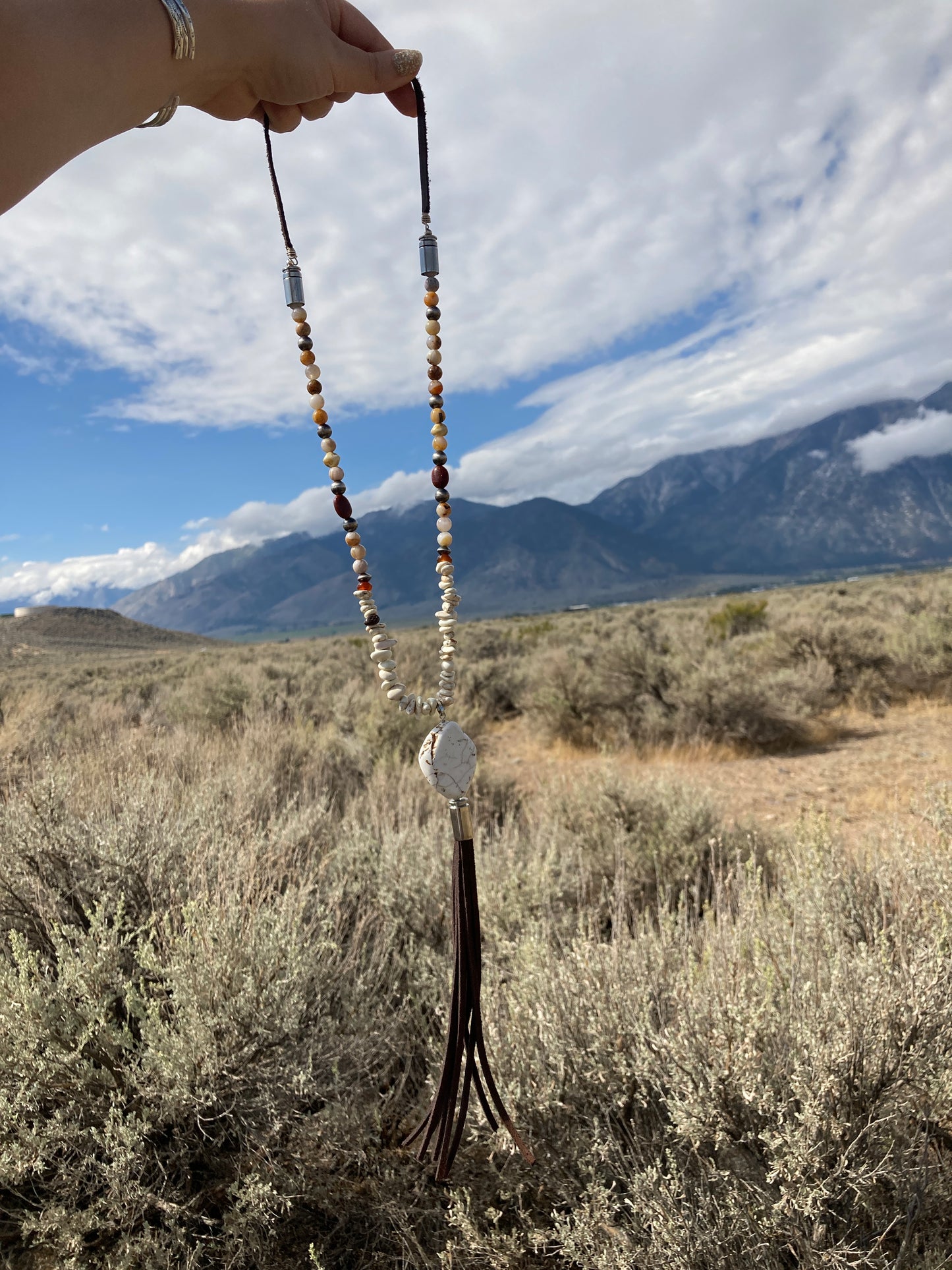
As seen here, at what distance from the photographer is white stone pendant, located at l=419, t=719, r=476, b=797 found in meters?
1.30

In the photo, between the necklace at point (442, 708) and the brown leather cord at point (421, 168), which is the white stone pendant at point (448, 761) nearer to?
the necklace at point (442, 708)

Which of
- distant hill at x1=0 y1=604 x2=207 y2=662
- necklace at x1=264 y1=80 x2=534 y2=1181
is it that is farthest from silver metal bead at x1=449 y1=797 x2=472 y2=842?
distant hill at x1=0 y1=604 x2=207 y2=662

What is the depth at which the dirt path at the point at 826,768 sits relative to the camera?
17.6 ft

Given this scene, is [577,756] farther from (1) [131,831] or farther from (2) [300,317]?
(2) [300,317]

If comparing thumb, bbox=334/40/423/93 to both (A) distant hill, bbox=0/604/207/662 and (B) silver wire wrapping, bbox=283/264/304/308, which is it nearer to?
(B) silver wire wrapping, bbox=283/264/304/308

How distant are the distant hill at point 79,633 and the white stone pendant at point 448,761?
16399mm

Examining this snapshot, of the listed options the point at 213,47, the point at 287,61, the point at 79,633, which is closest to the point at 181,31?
the point at 213,47

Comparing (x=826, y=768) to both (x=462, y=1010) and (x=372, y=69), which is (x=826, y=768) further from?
(x=372, y=69)

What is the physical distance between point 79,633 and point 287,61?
1159 inches

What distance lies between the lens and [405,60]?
1.21 meters

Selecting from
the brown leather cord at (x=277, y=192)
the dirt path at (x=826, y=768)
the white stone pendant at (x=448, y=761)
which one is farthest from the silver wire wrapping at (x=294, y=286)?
the dirt path at (x=826, y=768)

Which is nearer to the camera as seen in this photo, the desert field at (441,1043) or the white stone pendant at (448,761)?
the white stone pendant at (448,761)

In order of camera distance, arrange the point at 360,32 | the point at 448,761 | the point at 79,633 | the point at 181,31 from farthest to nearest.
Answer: the point at 79,633
the point at 448,761
the point at 360,32
the point at 181,31

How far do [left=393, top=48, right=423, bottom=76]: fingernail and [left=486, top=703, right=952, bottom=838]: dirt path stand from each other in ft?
14.0
